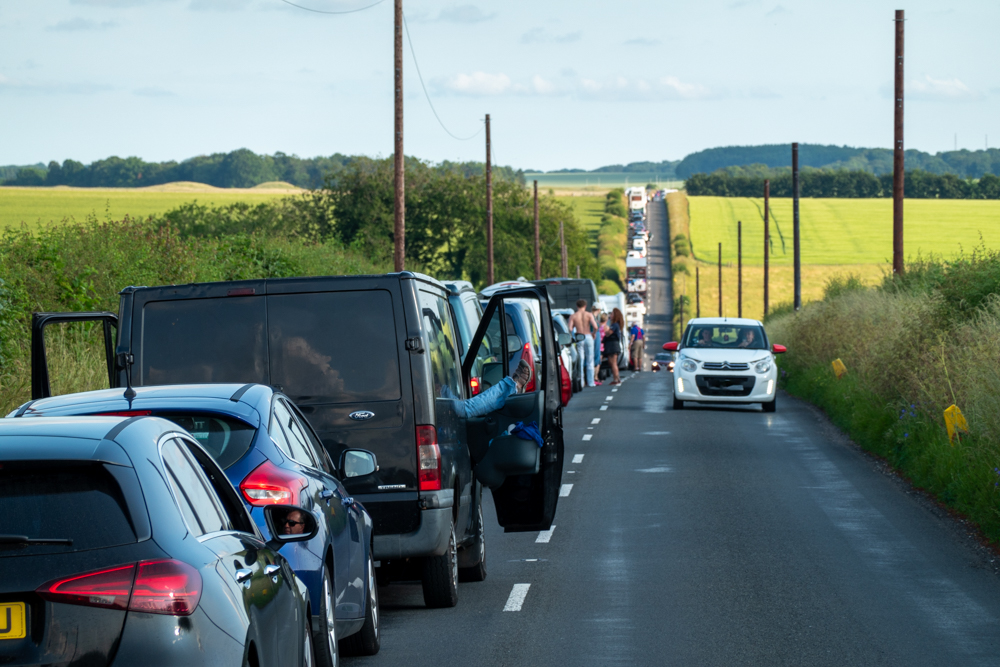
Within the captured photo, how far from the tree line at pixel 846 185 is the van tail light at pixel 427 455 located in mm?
125719

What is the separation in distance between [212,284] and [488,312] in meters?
2.02

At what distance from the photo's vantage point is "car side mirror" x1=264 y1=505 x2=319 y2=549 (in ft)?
16.6

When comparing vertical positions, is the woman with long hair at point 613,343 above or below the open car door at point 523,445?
below

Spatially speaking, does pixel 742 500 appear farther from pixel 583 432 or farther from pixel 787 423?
pixel 787 423

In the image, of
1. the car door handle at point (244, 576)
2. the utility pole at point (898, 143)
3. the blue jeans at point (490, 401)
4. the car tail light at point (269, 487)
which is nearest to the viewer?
the car door handle at point (244, 576)

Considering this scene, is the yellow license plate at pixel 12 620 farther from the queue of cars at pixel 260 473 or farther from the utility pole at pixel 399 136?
the utility pole at pixel 399 136

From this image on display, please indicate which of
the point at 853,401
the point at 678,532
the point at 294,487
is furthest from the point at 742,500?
the point at 853,401

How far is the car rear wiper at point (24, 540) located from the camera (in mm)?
3680

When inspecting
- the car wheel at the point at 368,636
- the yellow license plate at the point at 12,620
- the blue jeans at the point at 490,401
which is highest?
the yellow license plate at the point at 12,620

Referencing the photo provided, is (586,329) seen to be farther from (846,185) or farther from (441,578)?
(846,185)

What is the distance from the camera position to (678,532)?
11.6 m

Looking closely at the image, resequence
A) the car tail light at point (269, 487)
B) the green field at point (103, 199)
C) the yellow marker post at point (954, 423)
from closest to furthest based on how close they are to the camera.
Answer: the car tail light at point (269, 487) < the yellow marker post at point (954, 423) < the green field at point (103, 199)

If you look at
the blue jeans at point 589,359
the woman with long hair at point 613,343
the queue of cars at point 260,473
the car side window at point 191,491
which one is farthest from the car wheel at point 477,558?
the woman with long hair at point 613,343

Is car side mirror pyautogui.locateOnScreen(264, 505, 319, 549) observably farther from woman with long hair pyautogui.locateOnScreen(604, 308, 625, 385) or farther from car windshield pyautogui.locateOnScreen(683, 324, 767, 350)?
woman with long hair pyautogui.locateOnScreen(604, 308, 625, 385)
